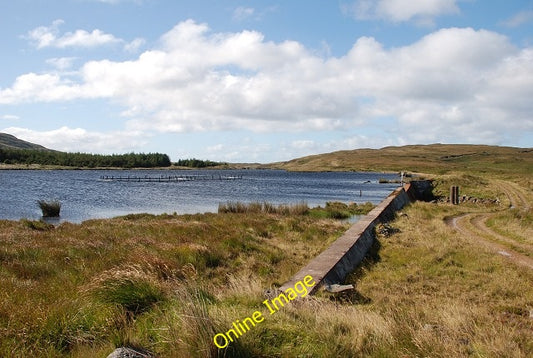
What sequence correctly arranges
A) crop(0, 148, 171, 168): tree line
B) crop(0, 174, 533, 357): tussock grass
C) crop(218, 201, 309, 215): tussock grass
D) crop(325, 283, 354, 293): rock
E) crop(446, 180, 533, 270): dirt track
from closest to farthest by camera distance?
crop(0, 174, 533, 357): tussock grass, crop(325, 283, 354, 293): rock, crop(446, 180, 533, 270): dirt track, crop(218, 201, 309, 215): tussock grass, crop(0, 148, 171, 168): tree line

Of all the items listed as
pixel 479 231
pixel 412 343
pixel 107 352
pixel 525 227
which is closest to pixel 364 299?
pixel 412 343

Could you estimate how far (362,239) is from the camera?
15.5 m

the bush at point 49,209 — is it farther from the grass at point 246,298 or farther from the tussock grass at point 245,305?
the tussock grass at point 245,305

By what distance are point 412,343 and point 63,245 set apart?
12010mm

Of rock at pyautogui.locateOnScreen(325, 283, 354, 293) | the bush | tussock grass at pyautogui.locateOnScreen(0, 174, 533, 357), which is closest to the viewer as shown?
tussock grass at pyautogui.locateOnScreen(0, 174, 533, 357)

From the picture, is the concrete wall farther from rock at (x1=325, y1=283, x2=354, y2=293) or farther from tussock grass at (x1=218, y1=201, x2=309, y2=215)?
tussock grass at (x1=218, y1=201, x2=309, y2=215)

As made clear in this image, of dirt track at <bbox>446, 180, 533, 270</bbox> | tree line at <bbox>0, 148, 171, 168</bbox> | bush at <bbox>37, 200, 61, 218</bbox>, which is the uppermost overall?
tree line at <bbox>0, 148, 171, 168</bbox>

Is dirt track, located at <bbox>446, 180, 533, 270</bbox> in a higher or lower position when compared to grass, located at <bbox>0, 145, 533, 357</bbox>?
lower

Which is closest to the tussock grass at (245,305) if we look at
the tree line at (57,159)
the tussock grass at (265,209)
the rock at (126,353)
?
the rock at (126,353)

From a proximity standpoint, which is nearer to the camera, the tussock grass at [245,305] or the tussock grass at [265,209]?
the tussock grass at [245,305]

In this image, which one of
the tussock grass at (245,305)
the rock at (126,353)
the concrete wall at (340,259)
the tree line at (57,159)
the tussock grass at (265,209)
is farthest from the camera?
the tree line at (57,159)

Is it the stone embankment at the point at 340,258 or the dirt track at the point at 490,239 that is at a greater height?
the stone embankment at the point at 340,258

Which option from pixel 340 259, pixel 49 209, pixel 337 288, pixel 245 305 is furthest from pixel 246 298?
pixel 49 209

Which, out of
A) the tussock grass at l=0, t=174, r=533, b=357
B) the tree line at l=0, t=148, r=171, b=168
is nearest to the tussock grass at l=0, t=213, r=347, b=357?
the tussock grass at l=0, t=174, r=533, b=357
